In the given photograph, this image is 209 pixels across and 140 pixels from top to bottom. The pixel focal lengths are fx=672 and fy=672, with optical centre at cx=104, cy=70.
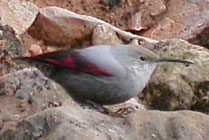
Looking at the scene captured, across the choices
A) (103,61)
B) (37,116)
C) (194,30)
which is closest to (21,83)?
(103,61)

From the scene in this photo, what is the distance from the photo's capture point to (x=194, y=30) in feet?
23.4

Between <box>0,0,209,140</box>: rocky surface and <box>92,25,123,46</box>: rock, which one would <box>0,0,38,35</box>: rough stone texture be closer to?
<box>0,0,209,140</box>: rocky surface

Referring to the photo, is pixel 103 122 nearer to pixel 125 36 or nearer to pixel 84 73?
pixel 84 73

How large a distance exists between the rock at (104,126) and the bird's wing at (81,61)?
71 cm

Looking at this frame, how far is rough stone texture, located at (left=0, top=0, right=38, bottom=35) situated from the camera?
21.2 feet

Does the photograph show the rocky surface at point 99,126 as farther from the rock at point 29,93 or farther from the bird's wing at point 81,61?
the bird's wing at point 81,61

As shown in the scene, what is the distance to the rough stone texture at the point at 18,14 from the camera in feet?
21.2

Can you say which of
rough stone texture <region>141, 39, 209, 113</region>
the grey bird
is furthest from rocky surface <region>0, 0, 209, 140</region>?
the grey bird

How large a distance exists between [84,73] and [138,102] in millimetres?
1125

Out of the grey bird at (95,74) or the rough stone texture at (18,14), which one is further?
the rough stone texture at (18,14)

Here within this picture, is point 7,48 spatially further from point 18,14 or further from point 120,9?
point 120,9

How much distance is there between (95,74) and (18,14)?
84.3 inches

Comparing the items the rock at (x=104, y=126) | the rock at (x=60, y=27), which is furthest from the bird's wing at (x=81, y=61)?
the rock at (x=60, y=27)

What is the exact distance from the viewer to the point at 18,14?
6520 millimetres
